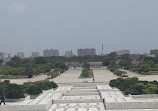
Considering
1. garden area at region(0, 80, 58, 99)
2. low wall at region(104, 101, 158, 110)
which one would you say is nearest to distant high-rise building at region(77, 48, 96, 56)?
garden area at region(0, 80, 58, 99)

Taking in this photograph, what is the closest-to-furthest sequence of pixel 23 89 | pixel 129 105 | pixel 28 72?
pixel 129 105
pixel 23 89
pixel 28 72

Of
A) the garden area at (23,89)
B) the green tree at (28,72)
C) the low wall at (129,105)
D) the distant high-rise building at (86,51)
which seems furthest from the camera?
the distant high-rise building at (86,51)

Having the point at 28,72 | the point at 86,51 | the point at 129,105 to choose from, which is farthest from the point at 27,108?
the point at 86,51

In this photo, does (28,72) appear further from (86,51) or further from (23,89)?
(86,51)

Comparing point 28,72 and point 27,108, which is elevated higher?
point 28,72

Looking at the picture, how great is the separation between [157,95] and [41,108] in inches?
327

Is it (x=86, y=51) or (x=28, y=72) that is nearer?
(x=28, y=72)

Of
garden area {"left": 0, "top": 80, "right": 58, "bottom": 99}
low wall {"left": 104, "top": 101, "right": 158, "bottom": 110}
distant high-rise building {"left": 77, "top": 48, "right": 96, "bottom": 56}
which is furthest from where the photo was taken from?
distant high-rise building {"left": 77, "top": 48, "right": 96, "bottom": 56}

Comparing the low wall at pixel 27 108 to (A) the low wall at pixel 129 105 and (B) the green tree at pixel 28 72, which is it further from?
(B) the green tree at pixel 28 72

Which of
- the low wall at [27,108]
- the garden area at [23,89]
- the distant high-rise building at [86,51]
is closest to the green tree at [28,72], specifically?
the garden area at [23,89]

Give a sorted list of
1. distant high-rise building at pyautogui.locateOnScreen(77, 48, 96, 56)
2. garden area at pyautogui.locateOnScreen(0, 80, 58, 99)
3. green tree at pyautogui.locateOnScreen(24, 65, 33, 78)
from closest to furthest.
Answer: garden area at pyautogui.locateOnScreen(0, 80, 58, 99) < green tree at pyautogui.locateOnScreen(24, 65, 33, 78) < distant high-rise building at pyautogui.locateOnScreen(77, 48, 96, 56)

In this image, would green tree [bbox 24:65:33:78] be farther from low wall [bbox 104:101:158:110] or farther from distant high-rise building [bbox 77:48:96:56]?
distant high-rise building [bbox 77:48:96:56]

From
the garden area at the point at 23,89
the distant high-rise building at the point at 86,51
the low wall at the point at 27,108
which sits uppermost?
the distant high-rise building at the point at 86,51

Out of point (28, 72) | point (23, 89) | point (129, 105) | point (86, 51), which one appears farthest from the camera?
point (86, 51)
